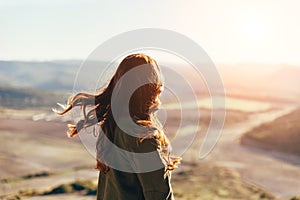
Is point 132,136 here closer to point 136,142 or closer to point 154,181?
point 136,142

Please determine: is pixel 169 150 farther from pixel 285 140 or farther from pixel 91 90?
pixel 285 140

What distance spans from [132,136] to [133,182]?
0.29 m

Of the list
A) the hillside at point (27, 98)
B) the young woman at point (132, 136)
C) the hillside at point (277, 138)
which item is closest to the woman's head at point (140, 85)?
the young woman at point (132, 136)

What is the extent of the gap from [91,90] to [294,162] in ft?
95.4

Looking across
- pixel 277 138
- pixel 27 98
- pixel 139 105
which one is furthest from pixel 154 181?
pixel 27 98

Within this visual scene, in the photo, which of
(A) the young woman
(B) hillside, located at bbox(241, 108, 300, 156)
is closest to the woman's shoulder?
(A) the young woman

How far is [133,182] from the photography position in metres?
2.67

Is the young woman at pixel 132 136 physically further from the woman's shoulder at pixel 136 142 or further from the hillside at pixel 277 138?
the hillside at pixel 277 138

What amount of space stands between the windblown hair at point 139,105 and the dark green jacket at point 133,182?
0.05 m

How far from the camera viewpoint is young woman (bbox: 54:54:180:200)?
247 centimetres

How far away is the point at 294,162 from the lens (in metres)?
30.4

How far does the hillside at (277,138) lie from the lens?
1412 inches

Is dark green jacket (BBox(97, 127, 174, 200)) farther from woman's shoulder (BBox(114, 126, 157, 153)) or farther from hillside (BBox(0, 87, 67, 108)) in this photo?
hillside (BBox(0, 87, 67, 108))

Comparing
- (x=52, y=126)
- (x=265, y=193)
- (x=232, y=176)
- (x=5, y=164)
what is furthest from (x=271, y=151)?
(x=52, y=126)
